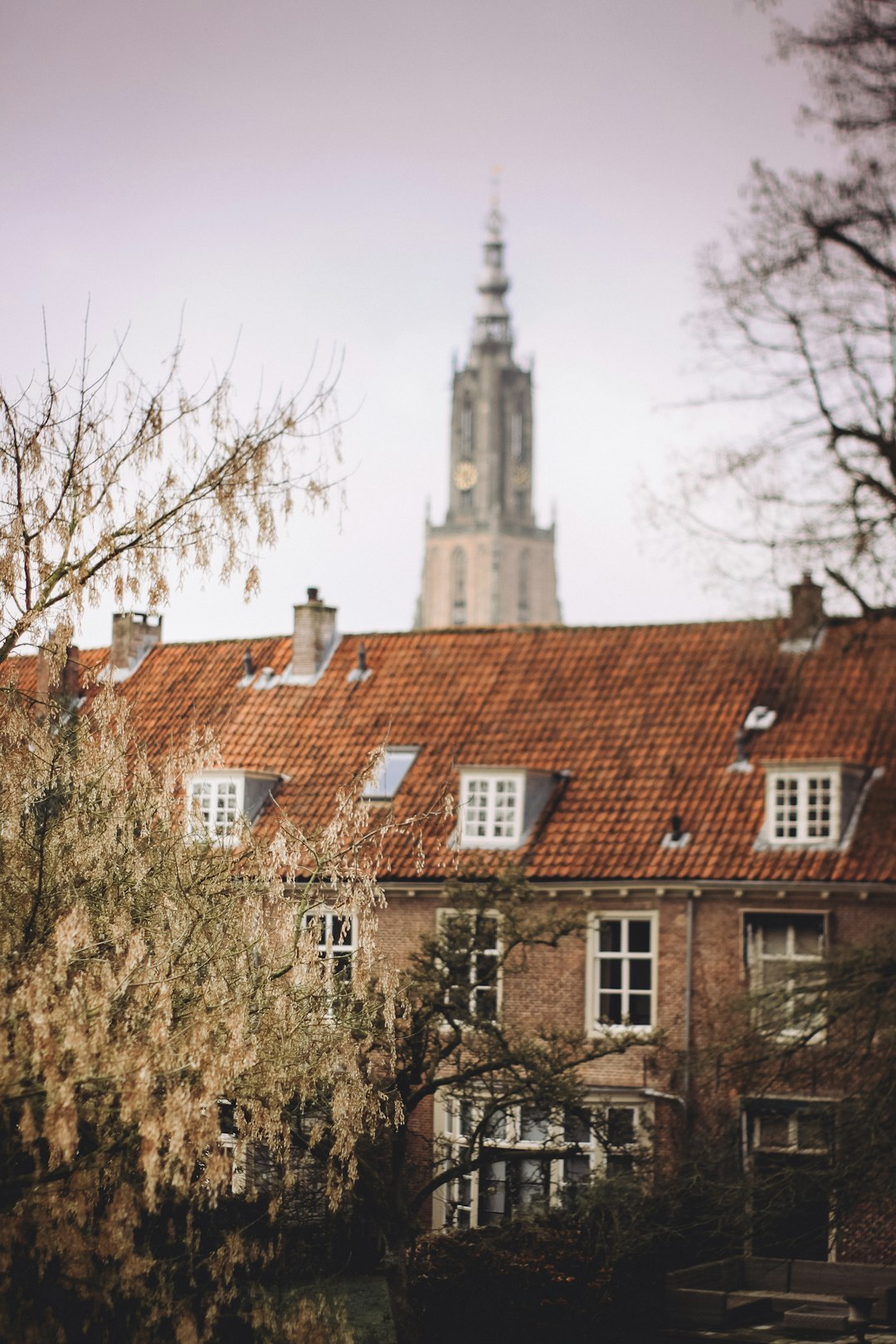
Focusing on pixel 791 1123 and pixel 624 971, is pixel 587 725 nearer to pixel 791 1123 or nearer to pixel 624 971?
pixel 624 971

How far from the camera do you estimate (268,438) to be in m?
13.5

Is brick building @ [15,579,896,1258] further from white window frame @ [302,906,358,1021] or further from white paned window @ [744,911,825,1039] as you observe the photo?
white window frame @ [302,906,358,1021]

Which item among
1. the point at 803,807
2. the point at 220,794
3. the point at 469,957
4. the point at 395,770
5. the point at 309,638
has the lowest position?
the point at 469,957

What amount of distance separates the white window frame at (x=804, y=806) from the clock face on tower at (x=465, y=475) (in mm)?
118228

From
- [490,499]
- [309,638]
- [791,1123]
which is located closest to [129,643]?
[309,638]

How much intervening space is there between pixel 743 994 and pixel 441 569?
127716 millimetres

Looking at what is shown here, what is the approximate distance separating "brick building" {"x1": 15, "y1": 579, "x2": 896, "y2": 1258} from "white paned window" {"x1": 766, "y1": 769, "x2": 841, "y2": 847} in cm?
4

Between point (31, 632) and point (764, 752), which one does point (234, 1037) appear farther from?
point (764, 752)

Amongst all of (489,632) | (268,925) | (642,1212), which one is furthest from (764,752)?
(268,925)

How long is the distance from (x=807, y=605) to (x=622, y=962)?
13.2 m

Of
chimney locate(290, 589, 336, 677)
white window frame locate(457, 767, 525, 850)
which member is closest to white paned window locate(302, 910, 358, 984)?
white window frame locate(457, 767, 525, 850)

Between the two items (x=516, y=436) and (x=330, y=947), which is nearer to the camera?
(x=330, y=947)

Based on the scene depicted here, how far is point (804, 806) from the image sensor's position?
91.7 ft

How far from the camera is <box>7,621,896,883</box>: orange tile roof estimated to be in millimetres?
28359
